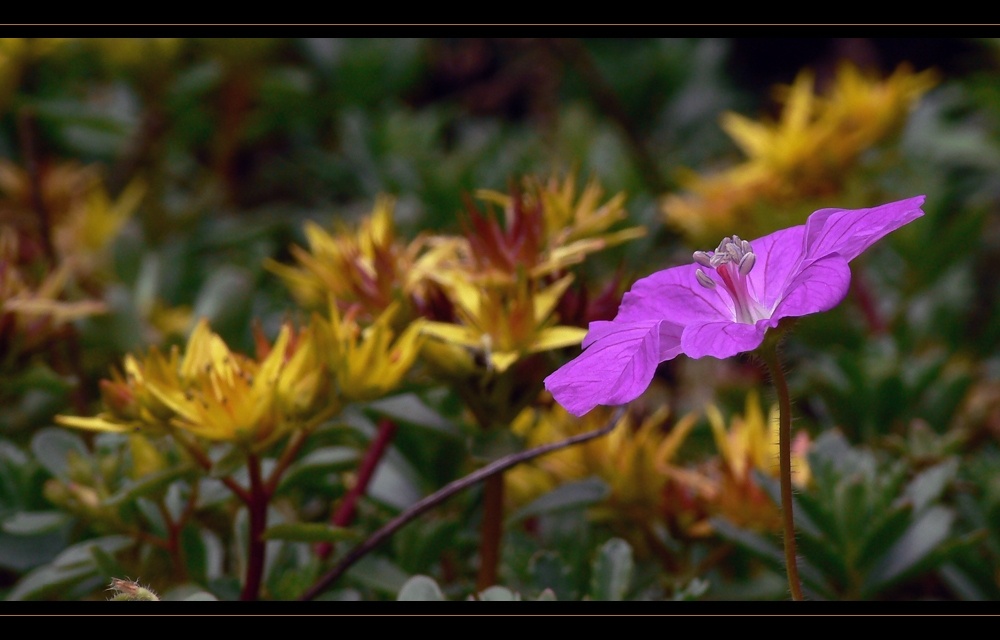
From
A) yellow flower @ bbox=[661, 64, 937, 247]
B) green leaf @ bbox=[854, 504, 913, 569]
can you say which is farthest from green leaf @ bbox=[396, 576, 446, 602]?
yellow flower @ bbox=[661, 64, 937, 247]

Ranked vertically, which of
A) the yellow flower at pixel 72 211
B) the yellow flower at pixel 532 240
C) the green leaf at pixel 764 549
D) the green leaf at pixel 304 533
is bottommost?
the green leaf at pixel 304 533

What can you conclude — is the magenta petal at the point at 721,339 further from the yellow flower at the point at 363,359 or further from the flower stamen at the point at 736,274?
the yellow flower at the point at 363,359

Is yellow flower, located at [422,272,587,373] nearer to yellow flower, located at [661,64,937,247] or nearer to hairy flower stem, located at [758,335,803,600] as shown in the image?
hairy flower stem, located at [758,335,803,600]

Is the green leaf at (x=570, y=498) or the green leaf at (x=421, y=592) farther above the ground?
the green leaf at (x=570, y=498)

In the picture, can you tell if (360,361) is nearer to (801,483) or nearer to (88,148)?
(801,483)

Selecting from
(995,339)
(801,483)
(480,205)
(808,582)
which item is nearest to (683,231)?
(480,205)

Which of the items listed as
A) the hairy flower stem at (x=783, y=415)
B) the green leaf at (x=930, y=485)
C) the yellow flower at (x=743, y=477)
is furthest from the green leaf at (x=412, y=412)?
the green leaf at (x=930, y=485)
